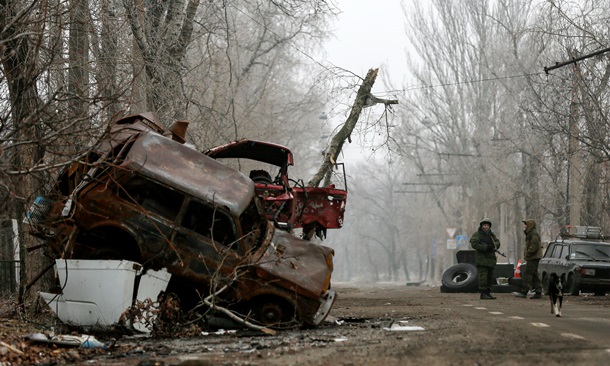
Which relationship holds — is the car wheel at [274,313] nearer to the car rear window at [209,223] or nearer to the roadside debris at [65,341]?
the car rear window at [209,223]

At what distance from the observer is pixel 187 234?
Result: 12766 mm

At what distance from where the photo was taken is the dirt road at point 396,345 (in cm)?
913

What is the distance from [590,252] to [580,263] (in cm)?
86

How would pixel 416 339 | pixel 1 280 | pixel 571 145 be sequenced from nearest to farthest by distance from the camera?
pixel 416 339 → pixel 1 280 → pixel 571 145

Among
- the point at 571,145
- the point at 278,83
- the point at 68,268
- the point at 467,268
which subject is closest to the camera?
the point at 68,268

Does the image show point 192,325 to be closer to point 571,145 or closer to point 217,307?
point 217,307

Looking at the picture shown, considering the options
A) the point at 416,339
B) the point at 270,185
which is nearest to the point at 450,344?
the point at 416,339

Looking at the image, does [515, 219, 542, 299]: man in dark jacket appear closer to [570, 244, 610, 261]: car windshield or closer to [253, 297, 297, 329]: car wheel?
[570, 244, 610, 261]: car windshield

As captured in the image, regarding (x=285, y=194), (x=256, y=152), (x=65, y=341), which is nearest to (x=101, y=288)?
(x=65, y=341)

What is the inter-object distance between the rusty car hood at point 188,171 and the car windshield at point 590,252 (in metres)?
14.3

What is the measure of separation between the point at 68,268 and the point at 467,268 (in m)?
19.3

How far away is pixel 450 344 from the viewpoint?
1048 cm

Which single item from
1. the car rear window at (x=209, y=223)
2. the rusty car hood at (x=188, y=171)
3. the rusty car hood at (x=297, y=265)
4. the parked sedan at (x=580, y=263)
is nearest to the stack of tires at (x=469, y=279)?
the parked sedan at (x=580, y=263)

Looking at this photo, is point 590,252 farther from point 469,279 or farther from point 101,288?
point 101,288
